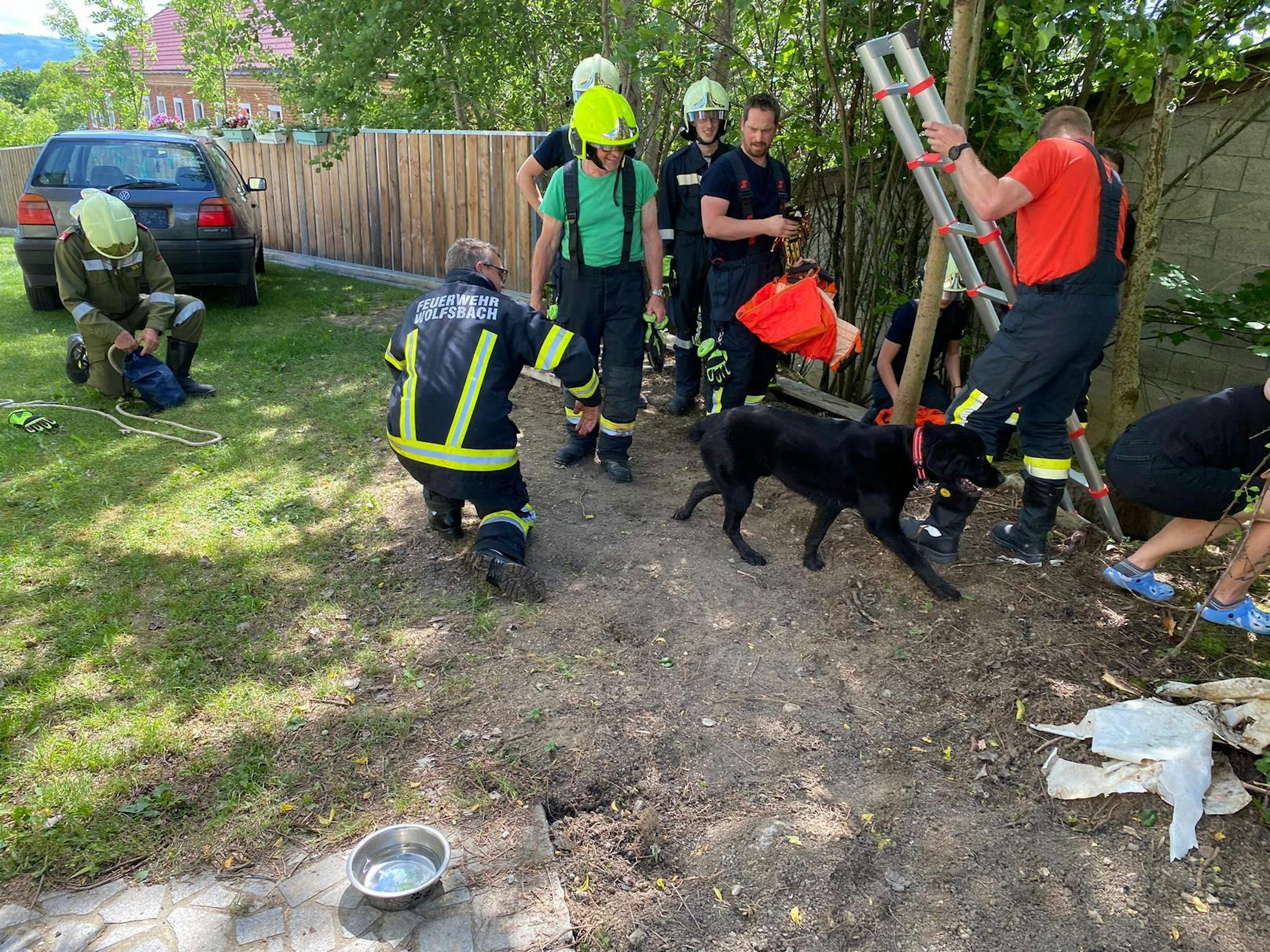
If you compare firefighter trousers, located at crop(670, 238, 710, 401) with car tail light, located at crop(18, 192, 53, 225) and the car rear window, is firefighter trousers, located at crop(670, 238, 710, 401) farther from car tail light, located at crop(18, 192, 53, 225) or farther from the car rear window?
car tail light, located at crop(18, 192, 53, 225)

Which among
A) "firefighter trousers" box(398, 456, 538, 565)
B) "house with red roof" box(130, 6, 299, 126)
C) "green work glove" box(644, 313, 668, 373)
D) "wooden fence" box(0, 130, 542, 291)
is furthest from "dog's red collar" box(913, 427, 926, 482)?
"house with red roof" box(130, 6, 299, 126)

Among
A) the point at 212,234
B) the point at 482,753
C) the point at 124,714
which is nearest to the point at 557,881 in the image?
the point at 482,753

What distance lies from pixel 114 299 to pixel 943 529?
556 cm

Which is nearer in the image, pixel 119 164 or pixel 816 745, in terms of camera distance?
pixel 816 745

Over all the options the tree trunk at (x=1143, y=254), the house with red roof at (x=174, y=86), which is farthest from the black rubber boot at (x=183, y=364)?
the house with red roof at (x=174, y=86)

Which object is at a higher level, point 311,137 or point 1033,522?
point 311,137

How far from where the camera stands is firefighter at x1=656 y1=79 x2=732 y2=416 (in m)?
5.25

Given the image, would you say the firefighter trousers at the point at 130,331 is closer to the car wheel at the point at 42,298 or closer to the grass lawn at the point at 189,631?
the grass lawn at the point at 189,631

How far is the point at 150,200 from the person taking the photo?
8.02m

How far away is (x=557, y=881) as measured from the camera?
238 centimetres

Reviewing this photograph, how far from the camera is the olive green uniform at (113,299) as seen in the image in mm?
5664

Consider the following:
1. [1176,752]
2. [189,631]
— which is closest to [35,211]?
[189,631]

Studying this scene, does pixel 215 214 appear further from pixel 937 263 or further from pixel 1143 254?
pixel 1143 254

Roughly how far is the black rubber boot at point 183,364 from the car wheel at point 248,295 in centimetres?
286
